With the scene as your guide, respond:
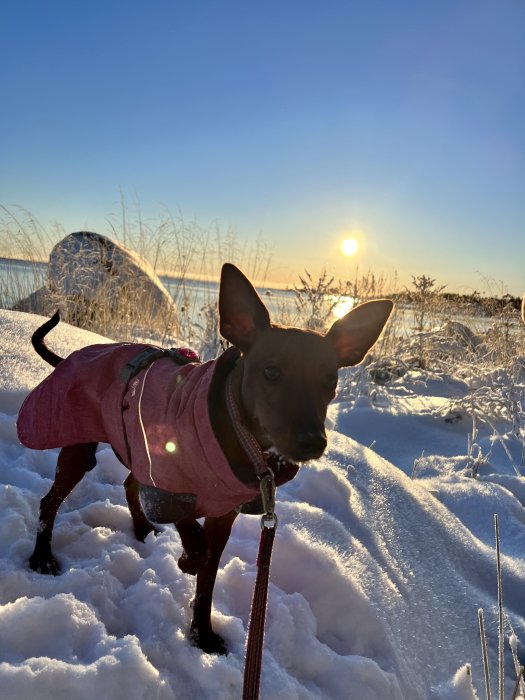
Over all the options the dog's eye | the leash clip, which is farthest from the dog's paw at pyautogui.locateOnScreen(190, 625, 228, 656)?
the dog's eye

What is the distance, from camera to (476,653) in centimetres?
189

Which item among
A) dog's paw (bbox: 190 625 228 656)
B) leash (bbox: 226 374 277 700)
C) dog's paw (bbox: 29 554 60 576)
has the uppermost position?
leash (bbox: 226 374 277 700)

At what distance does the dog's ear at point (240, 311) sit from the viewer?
1635mm

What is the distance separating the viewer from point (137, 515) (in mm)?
2000

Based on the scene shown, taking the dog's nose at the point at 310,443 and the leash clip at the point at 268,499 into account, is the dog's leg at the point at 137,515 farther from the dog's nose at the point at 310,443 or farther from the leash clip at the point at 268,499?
the dog's nose at the point at 310,443

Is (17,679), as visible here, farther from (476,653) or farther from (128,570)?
(476,653)

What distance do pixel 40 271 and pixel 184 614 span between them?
6.09 m

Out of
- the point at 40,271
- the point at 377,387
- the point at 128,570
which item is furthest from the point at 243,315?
the point at 40,271

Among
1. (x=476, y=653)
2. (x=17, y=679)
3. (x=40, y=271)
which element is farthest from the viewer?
(x=40, y=271)

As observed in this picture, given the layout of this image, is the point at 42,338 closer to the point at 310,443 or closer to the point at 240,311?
the point at 240,311

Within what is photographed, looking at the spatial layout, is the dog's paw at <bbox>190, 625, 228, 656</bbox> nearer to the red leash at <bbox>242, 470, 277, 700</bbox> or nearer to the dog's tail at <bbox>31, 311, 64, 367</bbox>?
the red leash at <bbox>242, 470, 277, 700</bbox>

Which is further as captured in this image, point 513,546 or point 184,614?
point 513,546

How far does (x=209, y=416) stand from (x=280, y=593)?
0.73m

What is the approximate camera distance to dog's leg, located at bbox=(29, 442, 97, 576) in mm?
1693
